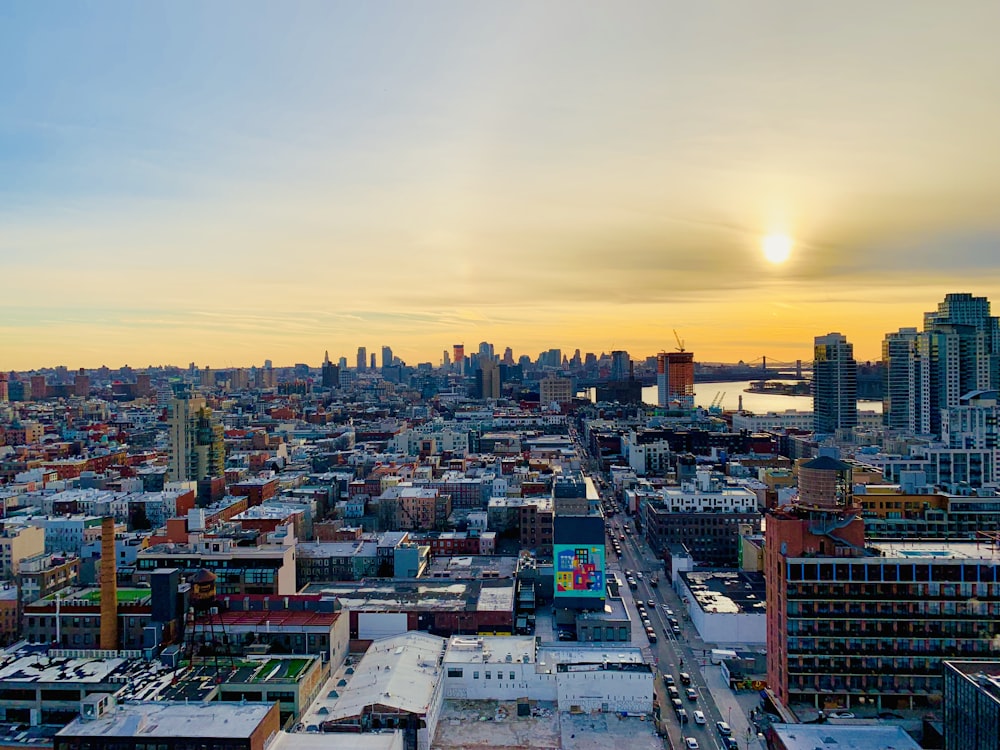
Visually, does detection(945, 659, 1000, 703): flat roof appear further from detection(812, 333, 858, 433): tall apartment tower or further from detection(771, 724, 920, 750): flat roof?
detection(812, 333, 858, 433): tall apartment tower

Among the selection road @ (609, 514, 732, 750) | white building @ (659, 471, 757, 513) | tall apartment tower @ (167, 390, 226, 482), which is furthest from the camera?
tall apartment tower @ (167, 390, 226, 482)

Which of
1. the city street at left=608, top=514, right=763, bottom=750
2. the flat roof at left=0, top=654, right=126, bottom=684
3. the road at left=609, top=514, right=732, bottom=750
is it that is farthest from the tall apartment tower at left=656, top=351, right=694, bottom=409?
the flat roof at left=0, top=654, right=126, bottom=684

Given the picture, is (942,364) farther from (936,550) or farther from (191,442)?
(191,442)

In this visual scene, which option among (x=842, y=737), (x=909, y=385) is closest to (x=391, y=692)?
(x=842, y=737)

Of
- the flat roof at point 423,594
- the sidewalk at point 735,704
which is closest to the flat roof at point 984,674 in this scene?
the sidewalk at point 735,704

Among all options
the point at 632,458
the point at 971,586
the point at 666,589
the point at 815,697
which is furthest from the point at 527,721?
the point at 632,458
